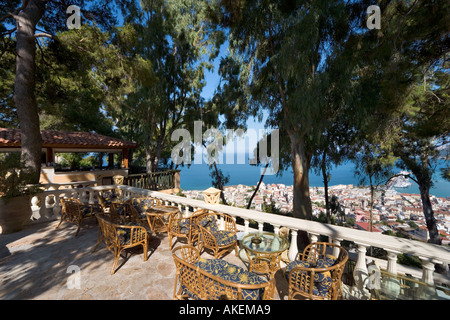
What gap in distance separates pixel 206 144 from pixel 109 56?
9778 millimetres

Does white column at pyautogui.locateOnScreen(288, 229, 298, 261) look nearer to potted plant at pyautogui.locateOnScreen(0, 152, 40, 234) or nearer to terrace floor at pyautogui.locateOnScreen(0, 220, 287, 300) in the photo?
terrace floor at pyautogui.locateOnScreen(0, 220, 287, 300)

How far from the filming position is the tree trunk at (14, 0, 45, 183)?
4.72 metres

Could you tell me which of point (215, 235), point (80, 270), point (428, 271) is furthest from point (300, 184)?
point (80, 270)

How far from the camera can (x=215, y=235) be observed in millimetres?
2871

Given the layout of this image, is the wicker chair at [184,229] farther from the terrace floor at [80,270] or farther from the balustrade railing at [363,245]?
the balustrade railing at [363,245]

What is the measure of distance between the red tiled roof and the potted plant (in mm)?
6692

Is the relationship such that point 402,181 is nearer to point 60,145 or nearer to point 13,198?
point 13,198

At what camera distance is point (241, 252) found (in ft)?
8.86

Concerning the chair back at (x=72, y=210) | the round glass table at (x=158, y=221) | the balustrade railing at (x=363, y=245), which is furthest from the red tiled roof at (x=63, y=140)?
the balustrade railing at (x=363, y=245)

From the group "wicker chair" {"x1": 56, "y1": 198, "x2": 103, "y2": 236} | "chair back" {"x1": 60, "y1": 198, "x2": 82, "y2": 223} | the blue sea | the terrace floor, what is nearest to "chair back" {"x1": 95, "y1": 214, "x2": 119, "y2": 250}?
the terrace floor

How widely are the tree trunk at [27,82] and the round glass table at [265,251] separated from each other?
5.89 metres

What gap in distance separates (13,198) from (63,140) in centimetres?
791

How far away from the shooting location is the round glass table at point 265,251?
89.2 inches

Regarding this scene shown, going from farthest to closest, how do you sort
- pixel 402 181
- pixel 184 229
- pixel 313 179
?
pixel 313 179, pixel 402 181, pixel 184 229
